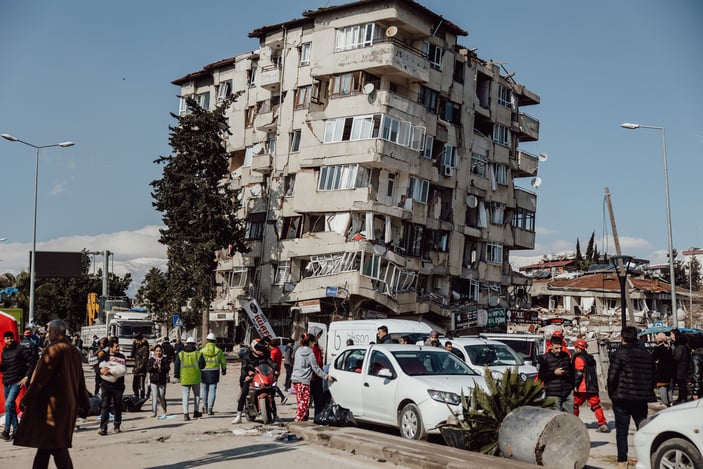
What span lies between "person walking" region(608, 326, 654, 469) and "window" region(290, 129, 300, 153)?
37.8 metres

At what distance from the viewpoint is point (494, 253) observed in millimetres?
53469

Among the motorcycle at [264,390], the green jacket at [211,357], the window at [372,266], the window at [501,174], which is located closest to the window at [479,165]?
the window at [501,174]

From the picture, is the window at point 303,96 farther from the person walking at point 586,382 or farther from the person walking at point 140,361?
the person walking at point 586,382

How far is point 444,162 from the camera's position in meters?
48.0

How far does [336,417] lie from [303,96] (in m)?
35.5

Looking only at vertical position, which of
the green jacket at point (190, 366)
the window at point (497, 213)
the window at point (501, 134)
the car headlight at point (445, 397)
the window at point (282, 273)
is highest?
the window at point (501, 134)

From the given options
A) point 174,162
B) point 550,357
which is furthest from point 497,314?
point 550,357

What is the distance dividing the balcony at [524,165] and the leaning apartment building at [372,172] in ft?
0.43

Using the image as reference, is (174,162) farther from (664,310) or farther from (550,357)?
(664,310)

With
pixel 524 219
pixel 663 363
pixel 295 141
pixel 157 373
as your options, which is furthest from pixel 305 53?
pixel 663 363

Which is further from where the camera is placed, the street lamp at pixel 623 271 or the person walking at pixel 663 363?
the street lamp at pixel 623 271

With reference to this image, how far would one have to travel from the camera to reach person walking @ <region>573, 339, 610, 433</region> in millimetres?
14913

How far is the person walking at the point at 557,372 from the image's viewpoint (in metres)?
13.6

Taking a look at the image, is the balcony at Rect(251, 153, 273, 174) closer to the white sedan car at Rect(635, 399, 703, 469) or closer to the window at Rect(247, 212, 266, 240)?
the window at Rect(247, 212, 266, 240)
